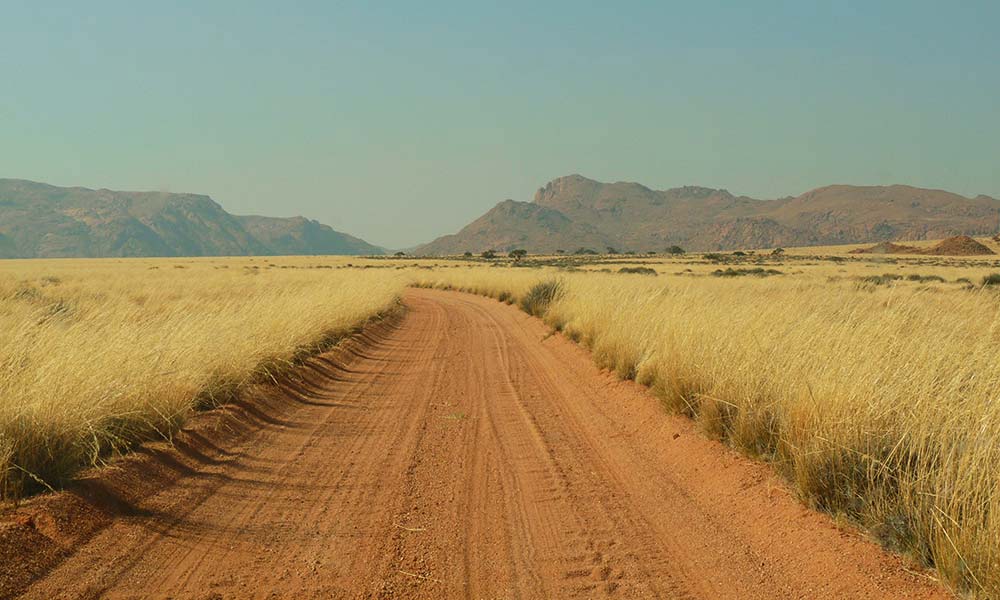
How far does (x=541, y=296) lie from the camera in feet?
83.3

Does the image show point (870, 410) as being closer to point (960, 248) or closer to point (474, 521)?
point (474, 521)

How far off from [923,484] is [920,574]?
1.82 ft

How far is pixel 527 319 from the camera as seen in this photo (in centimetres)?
2367

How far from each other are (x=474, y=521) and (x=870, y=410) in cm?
313

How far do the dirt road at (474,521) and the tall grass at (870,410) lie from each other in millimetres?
259

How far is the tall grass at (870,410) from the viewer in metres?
4.05

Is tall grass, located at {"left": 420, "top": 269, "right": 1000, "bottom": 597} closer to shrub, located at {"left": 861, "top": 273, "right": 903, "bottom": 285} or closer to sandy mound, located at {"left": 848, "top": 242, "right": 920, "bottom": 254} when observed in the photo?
shrub, located at {"left": 861, "top": 273, "right": 903, "bottom": 285}

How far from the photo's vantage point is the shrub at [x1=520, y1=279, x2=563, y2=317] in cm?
2373

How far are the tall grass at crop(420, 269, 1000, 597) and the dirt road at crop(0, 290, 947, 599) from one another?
0.26 meters

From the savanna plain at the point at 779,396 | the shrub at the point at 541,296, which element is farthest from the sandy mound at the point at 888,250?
the savanna plain at the point at 779,396

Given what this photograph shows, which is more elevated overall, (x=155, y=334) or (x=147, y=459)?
(x=155, y=334)

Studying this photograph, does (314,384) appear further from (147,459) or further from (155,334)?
(147,459)

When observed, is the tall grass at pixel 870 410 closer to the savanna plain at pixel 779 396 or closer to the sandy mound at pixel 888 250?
the savanna plain at pixel 779 396

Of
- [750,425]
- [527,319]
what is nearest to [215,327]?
[750,425]
